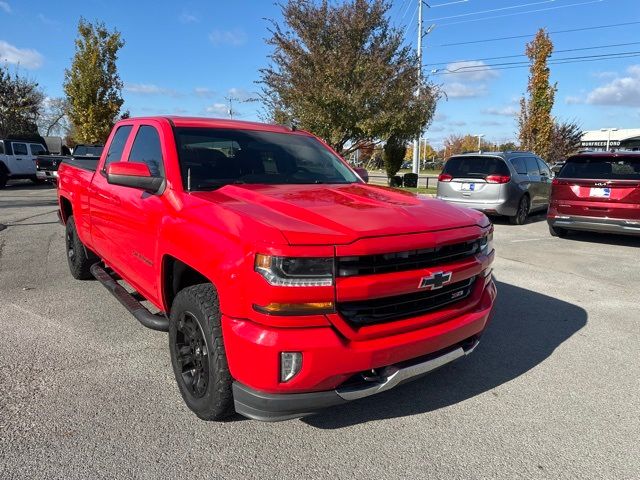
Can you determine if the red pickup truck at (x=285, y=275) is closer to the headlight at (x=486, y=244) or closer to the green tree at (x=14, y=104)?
the headlight at (x=486, y=244)

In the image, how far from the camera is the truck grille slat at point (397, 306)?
2.41 metres

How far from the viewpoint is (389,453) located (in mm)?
2586

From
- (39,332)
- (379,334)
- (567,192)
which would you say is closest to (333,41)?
(567,192)

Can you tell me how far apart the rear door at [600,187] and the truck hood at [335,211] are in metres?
6.35

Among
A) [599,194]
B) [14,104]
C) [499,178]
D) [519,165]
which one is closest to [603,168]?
[599,194]

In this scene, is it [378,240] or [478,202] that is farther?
[478,202]

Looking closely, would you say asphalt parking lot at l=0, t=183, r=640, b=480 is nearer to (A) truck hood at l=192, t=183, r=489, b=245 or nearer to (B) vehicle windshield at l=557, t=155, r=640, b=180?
(A) truck hood at l=192, t=183, r=489, b=245

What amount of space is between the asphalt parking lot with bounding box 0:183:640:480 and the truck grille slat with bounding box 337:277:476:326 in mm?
738

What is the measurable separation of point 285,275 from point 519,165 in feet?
34.3

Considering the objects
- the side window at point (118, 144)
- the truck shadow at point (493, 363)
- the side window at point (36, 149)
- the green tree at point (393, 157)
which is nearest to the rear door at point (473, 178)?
the truck shadow at point (493, 363)

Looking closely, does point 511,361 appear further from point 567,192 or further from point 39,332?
point 567,192

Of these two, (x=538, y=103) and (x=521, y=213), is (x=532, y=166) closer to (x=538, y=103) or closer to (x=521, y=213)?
(x=521, y=213)

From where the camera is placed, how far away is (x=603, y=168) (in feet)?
28.2

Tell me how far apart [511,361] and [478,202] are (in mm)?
7636
